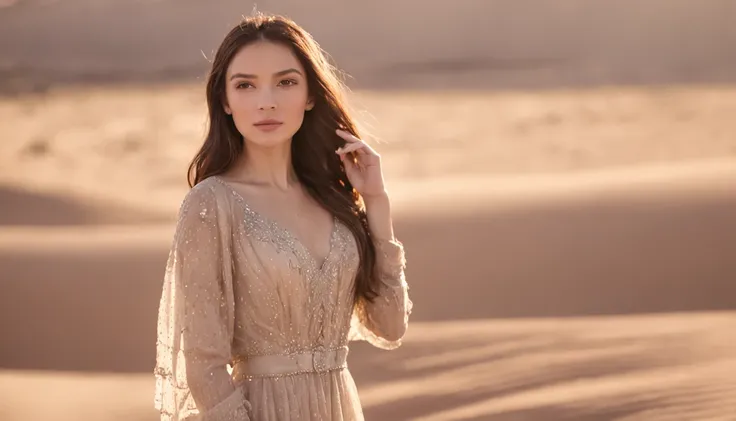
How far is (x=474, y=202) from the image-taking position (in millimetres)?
11945

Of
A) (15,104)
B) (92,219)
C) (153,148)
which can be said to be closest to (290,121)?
(92,219)

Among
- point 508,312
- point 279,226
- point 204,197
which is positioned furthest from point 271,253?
point 508,312

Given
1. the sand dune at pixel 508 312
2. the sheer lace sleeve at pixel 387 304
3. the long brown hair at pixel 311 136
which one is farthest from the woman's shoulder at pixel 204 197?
the sand dune at pixel 508 312

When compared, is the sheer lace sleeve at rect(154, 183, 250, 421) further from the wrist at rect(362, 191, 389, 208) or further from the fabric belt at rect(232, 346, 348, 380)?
the wrist at rect(362, 191, 389, 208)

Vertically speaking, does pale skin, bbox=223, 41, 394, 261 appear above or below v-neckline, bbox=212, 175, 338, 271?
above

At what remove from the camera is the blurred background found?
699 centimetres

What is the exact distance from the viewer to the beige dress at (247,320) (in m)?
3.07

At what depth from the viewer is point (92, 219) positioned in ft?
45.6

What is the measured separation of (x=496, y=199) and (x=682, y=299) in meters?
2.75

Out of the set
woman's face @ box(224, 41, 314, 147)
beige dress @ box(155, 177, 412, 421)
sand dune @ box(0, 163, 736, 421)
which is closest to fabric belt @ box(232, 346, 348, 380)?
beige dress @ box(155, 177, 412, 421)

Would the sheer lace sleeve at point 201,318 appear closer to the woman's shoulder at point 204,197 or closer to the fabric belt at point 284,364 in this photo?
the woman's shoulder at point 204,197

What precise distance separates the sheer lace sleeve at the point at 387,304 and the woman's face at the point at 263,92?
44 centimetres

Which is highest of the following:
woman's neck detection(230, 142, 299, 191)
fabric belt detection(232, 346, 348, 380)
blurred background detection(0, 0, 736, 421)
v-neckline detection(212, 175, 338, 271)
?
blurred background detection(0, 0, 736, 421)

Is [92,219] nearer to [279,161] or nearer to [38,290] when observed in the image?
[38,290]
